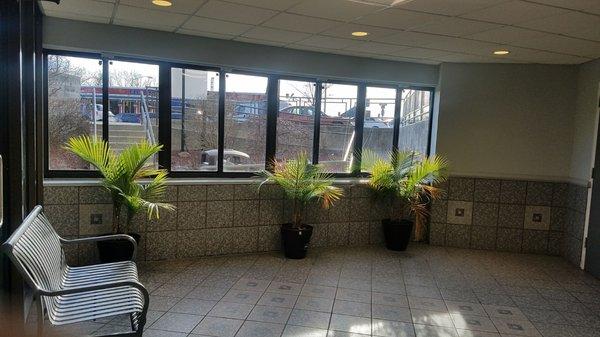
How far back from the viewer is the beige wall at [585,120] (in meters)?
4.51

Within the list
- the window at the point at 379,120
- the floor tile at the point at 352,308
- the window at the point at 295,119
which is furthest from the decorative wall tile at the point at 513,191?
the floor tile at the point at 352,308

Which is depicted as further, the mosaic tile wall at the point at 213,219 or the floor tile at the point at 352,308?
the mosaic tile wall at the point at 213,219

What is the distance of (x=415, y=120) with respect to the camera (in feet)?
18.1

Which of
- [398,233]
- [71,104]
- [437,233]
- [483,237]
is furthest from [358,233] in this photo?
[71,104]

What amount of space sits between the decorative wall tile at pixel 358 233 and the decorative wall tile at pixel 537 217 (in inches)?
76.6

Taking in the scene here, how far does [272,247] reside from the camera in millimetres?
4777

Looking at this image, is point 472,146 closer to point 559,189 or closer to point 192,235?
point 559,189

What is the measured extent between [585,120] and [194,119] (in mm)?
4316

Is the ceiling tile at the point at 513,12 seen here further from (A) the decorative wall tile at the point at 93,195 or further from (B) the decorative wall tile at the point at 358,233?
(A) the decorative wall tile at the point at 93,195

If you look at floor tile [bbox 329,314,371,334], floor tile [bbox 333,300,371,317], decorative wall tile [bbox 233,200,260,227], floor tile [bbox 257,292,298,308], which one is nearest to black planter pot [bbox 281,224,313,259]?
decorative wall tile [bbox 233,200,260,227]

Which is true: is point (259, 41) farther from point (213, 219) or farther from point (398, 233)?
point (398, 233)

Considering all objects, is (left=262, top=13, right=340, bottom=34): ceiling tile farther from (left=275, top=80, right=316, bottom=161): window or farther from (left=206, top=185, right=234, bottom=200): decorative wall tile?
(left=206, top=185, right=234, bottom=200): decorative wall tile

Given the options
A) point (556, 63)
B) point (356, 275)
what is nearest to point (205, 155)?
point (356, 275)

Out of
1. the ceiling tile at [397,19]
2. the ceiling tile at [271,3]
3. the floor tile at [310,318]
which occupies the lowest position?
the floor tile at [310,318]
